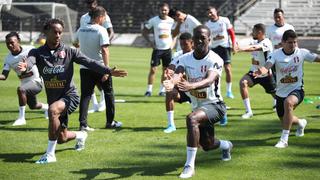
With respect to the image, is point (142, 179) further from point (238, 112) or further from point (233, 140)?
point (238, 112)

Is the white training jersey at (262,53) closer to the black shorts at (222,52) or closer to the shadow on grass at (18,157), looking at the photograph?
the black shorts at (222,52)

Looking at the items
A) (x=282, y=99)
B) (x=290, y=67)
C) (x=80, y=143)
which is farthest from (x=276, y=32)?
(x=80, y=143)

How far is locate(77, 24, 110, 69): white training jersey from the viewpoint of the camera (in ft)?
32.8

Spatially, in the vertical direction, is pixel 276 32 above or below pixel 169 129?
above

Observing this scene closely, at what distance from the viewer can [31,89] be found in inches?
411

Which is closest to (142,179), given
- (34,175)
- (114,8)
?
(34,175)

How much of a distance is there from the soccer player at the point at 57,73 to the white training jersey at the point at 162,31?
673 centimetres

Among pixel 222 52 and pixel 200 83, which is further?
pixel 222 52

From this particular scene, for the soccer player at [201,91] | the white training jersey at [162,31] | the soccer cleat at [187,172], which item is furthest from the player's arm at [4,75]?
the white training jersey at [162,31]

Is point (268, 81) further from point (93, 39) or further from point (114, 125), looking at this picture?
point (93, 39)

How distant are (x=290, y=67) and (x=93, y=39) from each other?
11.9 ft

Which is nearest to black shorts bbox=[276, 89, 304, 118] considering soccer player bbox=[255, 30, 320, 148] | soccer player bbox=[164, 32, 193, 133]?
soccer player bbox=[255, 30, 320, 148]

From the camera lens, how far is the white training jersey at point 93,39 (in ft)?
32.8

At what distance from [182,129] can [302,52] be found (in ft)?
8.65
